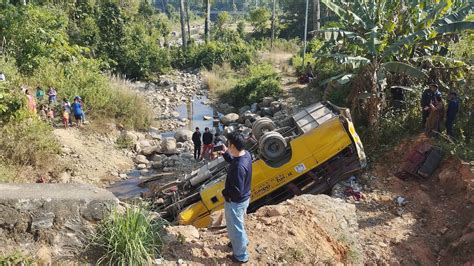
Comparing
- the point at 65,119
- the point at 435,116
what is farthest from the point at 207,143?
the point at 435,116

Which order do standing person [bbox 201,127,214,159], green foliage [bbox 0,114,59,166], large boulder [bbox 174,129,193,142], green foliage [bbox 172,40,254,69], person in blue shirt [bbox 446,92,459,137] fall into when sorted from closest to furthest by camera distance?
person in blue shirt [bbox 446,92,459,137] < green foliage [bbox 0,114,59,166] < standing person [bbox 201,127,214,159] < large boulder [bbox 174,129,193,142] < green foliage [bbox 172,40,254,69]

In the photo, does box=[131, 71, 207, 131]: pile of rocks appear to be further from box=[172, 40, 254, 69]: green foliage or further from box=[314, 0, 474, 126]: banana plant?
box=[314, 0, 474, 126]: banana plant

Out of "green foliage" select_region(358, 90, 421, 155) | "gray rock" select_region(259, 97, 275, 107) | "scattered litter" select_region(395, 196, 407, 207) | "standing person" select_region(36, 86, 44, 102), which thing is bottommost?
"gray rock" select_region(259, 97, 275, 107)

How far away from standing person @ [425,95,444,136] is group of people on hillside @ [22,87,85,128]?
1080 cm

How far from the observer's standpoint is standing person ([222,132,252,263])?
15.8ft

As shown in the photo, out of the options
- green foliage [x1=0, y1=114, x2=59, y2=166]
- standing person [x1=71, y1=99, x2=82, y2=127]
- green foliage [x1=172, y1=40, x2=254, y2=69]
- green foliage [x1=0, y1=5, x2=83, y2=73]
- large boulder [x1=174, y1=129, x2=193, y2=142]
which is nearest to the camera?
green foliage [x1=0, y1=114, x2=59, y2=166]

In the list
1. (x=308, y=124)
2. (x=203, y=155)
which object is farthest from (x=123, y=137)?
(x=308, y=124)

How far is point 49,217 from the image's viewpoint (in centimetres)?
467

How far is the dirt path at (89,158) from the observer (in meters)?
13.1

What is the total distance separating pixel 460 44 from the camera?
40.1ft

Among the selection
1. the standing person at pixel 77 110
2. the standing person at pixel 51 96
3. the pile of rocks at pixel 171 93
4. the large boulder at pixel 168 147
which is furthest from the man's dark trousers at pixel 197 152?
the standing person at pixel 51 96

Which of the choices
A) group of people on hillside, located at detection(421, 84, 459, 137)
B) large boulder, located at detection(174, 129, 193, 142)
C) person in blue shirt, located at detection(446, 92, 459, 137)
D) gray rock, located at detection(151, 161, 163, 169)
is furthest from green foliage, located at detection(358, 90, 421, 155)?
large boulder, located at detection(174, 129, 193, 142)

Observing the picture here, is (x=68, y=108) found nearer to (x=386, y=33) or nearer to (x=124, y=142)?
(x=124, y=142)

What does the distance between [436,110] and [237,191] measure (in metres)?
6.26
